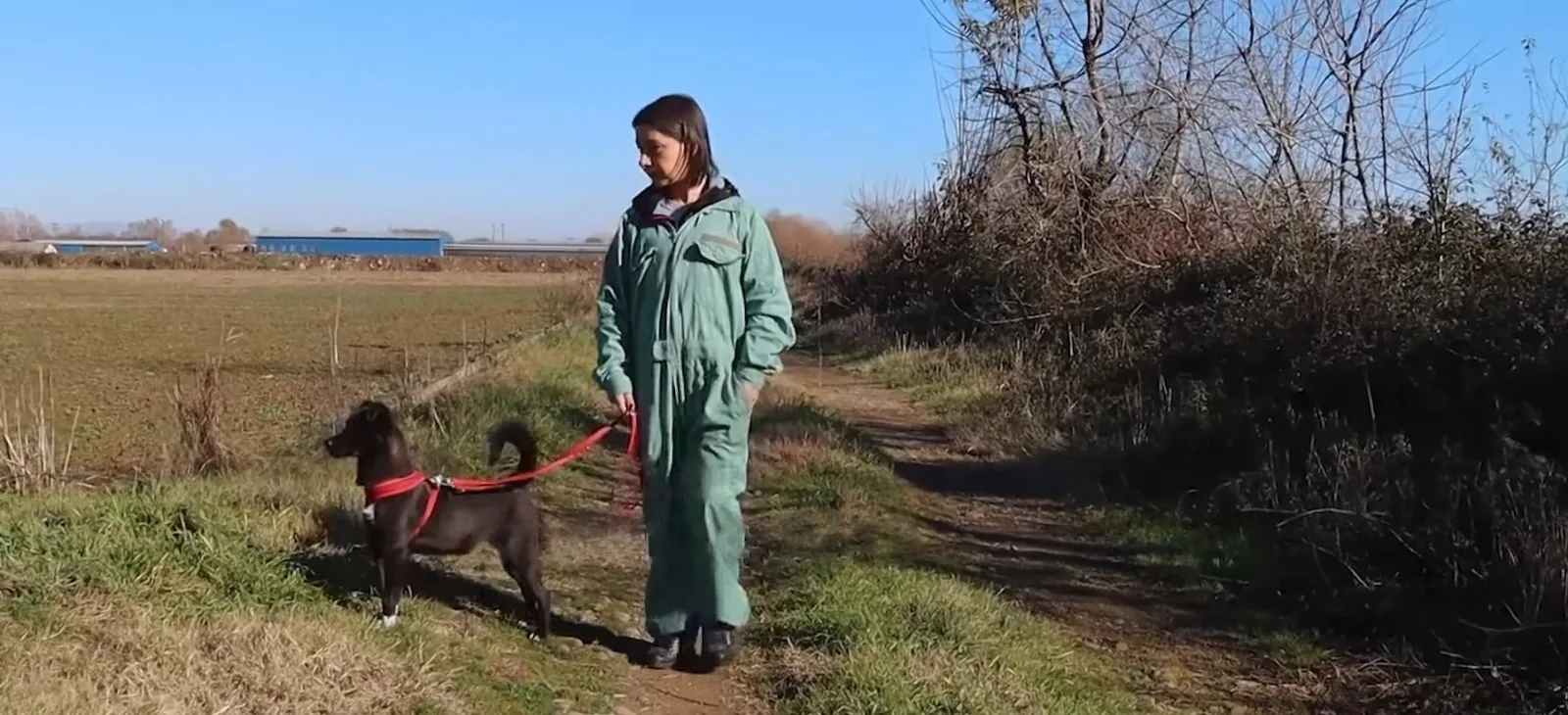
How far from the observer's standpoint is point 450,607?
5328 mm

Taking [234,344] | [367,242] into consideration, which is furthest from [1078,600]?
[367,242]

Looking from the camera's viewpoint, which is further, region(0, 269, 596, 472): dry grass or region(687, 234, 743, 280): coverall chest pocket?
region(0, 269, 596, 472): dry grass

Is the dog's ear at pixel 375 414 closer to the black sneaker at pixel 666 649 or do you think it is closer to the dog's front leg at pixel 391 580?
the dog's front leg at pixel 391 580

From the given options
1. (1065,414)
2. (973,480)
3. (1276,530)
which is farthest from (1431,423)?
(1065,414)

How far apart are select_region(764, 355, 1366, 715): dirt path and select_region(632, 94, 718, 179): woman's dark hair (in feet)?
8.99

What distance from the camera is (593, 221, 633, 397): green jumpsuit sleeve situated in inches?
187

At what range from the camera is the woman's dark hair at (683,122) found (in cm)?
457

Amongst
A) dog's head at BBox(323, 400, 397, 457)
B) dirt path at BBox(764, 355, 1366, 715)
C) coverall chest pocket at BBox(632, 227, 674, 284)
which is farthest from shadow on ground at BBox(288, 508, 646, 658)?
dirt path at BBox(764, 355, 1366, 715)

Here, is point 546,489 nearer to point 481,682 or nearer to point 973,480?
point 973,480

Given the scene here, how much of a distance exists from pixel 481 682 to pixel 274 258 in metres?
92.3

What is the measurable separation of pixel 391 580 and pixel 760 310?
1.59 m

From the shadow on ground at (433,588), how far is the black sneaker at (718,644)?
34 cm

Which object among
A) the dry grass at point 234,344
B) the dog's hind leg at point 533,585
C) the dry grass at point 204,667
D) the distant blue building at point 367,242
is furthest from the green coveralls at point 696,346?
the distant blue building at point 367,242

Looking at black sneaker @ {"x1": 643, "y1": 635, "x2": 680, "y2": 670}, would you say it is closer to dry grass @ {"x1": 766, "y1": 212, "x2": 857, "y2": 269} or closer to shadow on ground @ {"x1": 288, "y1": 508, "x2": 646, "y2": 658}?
shadow on ground @ {"x1": 288, "y1": 508, "x2": 646, "y2": 658}
